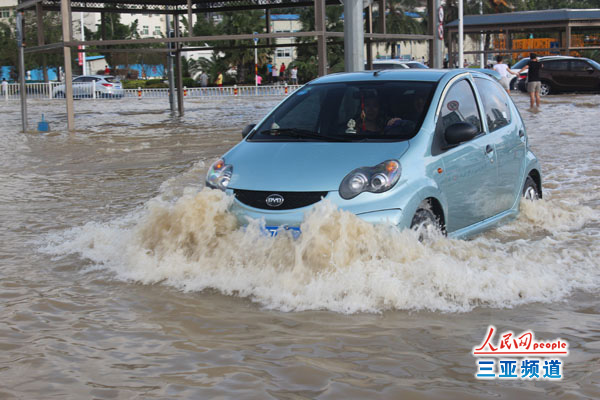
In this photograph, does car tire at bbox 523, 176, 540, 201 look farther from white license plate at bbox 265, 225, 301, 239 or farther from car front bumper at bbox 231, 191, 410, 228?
white license plate at bbox 265, 225, 301, 239

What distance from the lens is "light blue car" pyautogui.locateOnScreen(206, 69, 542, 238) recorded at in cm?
592

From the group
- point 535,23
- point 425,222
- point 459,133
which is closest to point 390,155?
point 425,222

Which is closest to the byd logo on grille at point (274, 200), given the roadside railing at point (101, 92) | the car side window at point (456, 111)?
the car side window at point (456, 111)

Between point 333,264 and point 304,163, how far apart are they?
0.89 metres

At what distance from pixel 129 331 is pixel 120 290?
1.00 metres

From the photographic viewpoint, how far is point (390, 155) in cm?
615

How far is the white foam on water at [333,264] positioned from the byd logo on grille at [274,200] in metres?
0.17

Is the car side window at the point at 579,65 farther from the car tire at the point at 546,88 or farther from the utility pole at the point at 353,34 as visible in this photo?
the utility pole at the point at 353,34

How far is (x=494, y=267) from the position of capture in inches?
237

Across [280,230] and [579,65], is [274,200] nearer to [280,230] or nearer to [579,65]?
[280,230]

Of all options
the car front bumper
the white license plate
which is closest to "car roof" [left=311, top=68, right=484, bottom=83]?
the car front bumper

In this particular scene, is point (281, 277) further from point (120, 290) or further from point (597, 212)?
point (597, 212)

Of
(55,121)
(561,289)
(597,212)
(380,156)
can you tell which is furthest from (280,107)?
(55,121)

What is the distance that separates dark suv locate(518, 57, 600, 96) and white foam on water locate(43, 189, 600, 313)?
2816 centimetres
